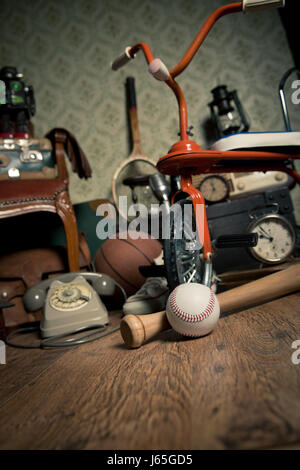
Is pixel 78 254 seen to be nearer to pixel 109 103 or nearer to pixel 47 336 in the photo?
pixel 47 336

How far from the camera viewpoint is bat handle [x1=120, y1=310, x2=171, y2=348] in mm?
799

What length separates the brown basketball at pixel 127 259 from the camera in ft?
5.18

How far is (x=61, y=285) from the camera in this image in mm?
1317

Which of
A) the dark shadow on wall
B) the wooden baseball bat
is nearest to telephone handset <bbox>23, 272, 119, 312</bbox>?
the wooden baseball bat

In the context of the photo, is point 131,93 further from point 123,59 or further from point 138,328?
point 138,328

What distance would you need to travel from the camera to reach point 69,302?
1.23 meters

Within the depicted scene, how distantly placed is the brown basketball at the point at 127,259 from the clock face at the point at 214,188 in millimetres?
483

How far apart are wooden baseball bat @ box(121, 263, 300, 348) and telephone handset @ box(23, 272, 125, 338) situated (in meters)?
0.41

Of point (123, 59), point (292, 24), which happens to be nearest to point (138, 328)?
point (123, 59)

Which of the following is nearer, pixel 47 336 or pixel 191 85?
pixel 47 336

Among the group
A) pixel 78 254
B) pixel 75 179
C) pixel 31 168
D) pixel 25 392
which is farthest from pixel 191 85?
pixel 25 392

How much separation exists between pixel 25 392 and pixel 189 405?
384 mm

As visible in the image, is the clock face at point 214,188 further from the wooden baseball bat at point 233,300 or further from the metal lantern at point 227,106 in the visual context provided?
the wooden baseball bat at point 233,300

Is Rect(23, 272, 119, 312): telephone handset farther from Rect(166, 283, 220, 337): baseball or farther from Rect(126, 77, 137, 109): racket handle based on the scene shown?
Rect(126, 77, 137, 109): racket handle
